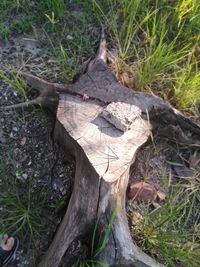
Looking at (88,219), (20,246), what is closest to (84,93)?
(88,219)

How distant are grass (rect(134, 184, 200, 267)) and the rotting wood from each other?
18 cm

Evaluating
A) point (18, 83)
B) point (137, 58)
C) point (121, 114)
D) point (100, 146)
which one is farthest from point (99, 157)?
point (137, 58)

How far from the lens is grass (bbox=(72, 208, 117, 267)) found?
196 centimetres

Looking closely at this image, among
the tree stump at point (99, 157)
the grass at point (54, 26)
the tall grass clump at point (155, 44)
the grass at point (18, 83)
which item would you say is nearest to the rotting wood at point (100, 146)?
the tree stump at point (99, 157)

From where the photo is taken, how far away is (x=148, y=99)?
2.51 m

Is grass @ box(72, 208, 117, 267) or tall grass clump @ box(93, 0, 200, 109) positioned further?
tall grass clump @ box(93, 0, 200, 109)

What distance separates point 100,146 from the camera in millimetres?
2141

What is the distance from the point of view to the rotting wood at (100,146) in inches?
79.7

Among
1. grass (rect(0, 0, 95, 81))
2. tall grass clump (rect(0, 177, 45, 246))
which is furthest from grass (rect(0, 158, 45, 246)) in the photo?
grass (rect(0, 0, 95, 81))

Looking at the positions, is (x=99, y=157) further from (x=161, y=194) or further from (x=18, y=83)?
(x=18, y=83)

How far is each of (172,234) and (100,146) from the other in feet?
2.14

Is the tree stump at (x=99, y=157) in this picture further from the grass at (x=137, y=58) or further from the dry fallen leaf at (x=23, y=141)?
the dry fallen leaf at (x=23, y=141)

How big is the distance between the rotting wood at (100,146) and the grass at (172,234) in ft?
0.60

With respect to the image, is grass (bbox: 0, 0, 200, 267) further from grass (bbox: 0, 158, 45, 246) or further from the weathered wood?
the weathered wood
